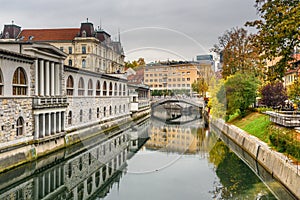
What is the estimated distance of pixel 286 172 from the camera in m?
15.8

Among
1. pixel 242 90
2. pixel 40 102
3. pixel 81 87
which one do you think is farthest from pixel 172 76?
pixel 40 102

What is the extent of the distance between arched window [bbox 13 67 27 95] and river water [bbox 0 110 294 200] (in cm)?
447

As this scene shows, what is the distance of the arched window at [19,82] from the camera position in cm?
2066

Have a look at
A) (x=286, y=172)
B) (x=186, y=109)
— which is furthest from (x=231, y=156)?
(x=186, y=109)

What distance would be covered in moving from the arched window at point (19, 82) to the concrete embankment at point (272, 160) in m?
15.1

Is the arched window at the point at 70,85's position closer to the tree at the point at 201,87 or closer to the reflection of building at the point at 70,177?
the reflection of building at the point at 70,177

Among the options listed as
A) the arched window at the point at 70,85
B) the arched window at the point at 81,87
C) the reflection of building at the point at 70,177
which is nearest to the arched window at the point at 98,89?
the arched window at the point at 81,87

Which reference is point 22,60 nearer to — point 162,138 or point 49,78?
point 49,78

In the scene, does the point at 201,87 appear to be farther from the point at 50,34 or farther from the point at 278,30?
the point at 278,30

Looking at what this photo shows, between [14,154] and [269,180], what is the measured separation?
13.9 metres

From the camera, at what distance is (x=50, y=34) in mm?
63594

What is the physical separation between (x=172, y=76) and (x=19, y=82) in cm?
6728

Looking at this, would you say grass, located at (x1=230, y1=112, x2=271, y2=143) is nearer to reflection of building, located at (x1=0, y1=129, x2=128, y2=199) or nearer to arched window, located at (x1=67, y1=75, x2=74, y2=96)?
reflection of building, located at (x1=0, y1=129, x2=128, y2=199)

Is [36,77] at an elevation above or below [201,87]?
below
